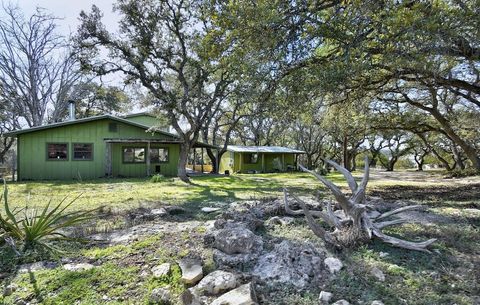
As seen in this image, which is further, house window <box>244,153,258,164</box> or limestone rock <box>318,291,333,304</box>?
house window <box>244,153,258,164</box>

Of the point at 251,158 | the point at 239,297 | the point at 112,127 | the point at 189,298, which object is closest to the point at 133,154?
the point at 112,127

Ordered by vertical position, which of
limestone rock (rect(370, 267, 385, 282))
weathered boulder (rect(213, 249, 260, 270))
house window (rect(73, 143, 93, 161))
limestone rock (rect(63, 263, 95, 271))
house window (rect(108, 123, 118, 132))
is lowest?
limestone rock (rect(370, 267, 385, 282))

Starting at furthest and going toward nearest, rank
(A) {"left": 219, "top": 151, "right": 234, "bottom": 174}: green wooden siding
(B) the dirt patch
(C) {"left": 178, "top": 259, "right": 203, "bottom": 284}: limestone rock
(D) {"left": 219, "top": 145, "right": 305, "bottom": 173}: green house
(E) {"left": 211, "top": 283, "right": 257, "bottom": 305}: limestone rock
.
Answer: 1. (A) {"left": 219, "top": 151, "right": 234, "bottom": 174}: green wooden siding
2. (D) {"left": 219, "top": 145, "right": 305, "bottom": 173}: green house
3. (B) the dirt patch
4. (C) {"left": 178, "top": 259, "right": 203, "bottom": 284}: limestone rock
5. (E) {"left": 211, "top": 283, "right": 257, "bottom": 305}: limestone rock

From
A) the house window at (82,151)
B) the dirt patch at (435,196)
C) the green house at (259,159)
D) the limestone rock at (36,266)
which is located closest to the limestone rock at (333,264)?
the limestone rock at (36,266)

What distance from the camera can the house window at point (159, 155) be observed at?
1778cm

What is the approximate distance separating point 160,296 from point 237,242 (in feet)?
3.43

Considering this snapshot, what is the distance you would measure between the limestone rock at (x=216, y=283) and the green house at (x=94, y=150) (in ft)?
42.7

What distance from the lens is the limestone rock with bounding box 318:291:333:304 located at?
2454 millimetres

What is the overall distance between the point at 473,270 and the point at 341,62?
12.5 ft

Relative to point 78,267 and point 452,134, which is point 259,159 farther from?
→ point 78,267

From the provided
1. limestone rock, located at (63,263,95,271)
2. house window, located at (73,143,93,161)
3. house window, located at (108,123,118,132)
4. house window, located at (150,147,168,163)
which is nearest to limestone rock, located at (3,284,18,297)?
limestone rock, located at (63,263,95,271)

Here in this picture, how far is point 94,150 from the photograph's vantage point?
52.3ft

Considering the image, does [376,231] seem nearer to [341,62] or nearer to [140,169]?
[341,62]

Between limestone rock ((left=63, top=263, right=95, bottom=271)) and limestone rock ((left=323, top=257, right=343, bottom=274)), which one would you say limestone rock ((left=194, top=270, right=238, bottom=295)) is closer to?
limestone rock ((left=323, top=257, right=343, bottom=274))
